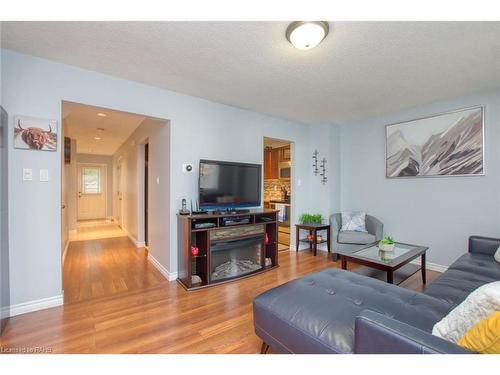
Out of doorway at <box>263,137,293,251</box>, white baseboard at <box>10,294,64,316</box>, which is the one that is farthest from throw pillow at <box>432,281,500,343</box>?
doorway at <box>263,137,293,251</box>

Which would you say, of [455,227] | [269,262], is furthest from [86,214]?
[455,227]

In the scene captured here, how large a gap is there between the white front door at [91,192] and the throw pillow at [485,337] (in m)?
9.74

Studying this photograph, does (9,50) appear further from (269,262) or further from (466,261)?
(466,261)

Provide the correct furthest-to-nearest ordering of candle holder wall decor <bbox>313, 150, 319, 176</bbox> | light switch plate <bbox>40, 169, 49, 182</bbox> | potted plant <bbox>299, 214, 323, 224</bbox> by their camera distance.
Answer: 1. candle holder wall decor <bbox>313, 150, 319, 176</bbox>
2. potted plant <bbox>299, 214, 323, 224</bbox>
3. light switch plate <bbox>40, 169, 49, 182</bbox>

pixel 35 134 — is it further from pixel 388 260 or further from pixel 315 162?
pixel 315 162

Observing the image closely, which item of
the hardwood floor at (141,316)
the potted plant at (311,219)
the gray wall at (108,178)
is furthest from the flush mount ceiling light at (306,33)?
the gray wall at (108,178)

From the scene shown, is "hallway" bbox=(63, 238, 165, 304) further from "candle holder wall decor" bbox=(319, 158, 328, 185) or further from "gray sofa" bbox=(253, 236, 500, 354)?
"candle holder wall decor" bbox=(319, 158, 328, 185)

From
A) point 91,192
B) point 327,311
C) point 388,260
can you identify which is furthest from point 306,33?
point 91,192

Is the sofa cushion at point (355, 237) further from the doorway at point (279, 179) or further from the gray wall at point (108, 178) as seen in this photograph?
the gray wall at point (108, 178)

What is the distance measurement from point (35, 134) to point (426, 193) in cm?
480

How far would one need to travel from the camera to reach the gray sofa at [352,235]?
11.2 ft

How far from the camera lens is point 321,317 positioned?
3.98 ft

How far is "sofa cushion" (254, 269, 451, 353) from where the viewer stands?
1.12 meters

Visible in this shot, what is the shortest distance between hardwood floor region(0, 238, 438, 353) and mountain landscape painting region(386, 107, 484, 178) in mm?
1494
